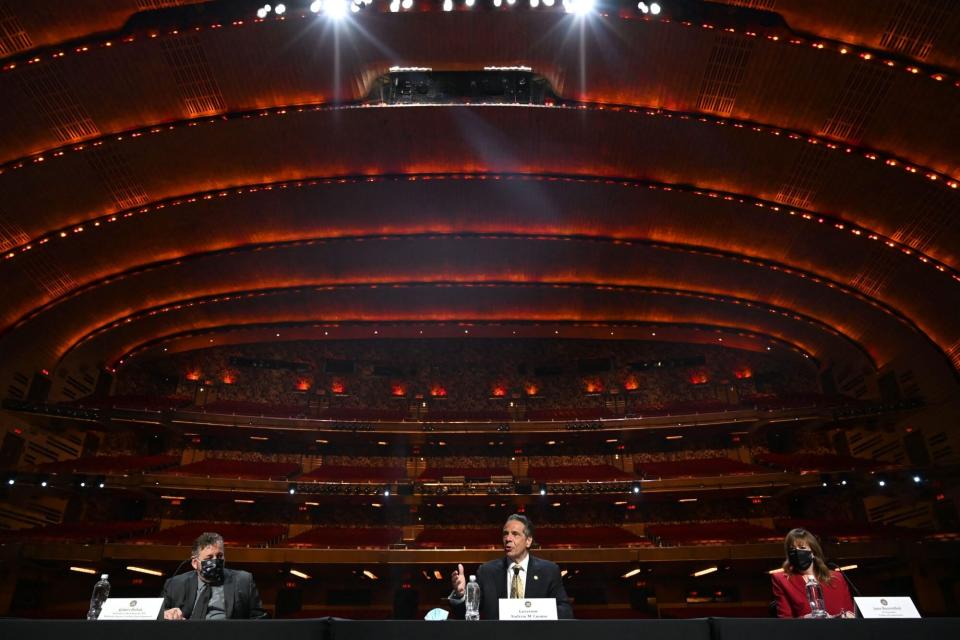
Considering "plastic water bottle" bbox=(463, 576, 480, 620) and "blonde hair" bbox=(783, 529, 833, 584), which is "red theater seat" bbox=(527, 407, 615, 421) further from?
"plastic water bottle" bbox=(463, 576, 480, 620)

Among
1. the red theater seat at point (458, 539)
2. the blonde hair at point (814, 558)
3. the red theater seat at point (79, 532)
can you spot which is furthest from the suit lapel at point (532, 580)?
the red theater seat at point (79, 532)

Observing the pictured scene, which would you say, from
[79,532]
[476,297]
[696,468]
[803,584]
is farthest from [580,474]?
[803,584]

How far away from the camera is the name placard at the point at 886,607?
11.8ft

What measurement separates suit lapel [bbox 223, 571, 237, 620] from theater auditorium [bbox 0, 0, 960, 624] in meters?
13.9

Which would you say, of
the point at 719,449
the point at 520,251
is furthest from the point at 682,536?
the point at 520,251

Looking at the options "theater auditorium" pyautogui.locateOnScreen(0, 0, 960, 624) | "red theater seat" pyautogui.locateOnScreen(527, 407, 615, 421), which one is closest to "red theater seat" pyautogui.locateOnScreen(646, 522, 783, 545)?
"theater auditorium" pyautogui.locateOnScreen(0, 0, 960, 624)

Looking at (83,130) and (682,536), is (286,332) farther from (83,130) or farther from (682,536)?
(682,536)

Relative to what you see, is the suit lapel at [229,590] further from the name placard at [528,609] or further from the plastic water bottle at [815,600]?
the plastic water bottle at [815,600]

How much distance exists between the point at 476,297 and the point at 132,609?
75.0ft

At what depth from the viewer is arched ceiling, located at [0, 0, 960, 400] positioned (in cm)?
1484

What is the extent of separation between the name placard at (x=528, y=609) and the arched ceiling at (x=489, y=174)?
14.7 m

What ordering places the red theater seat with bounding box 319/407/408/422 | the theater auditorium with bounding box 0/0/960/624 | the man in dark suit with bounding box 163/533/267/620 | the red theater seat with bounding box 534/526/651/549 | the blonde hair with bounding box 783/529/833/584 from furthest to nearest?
1. the red theater seat with bounding box 319/407/408/422
2. the red theater seat with bounding box 534/526/651/549
3. the theater auditorium with bounding box 0/0/960/624
4. the man in dark suit with bounding box 163/533/267/620
5. the blonde hair with bounding box 783/529/833/584

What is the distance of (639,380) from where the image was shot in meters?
28.3

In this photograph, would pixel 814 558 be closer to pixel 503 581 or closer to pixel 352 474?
pixel 503 581
